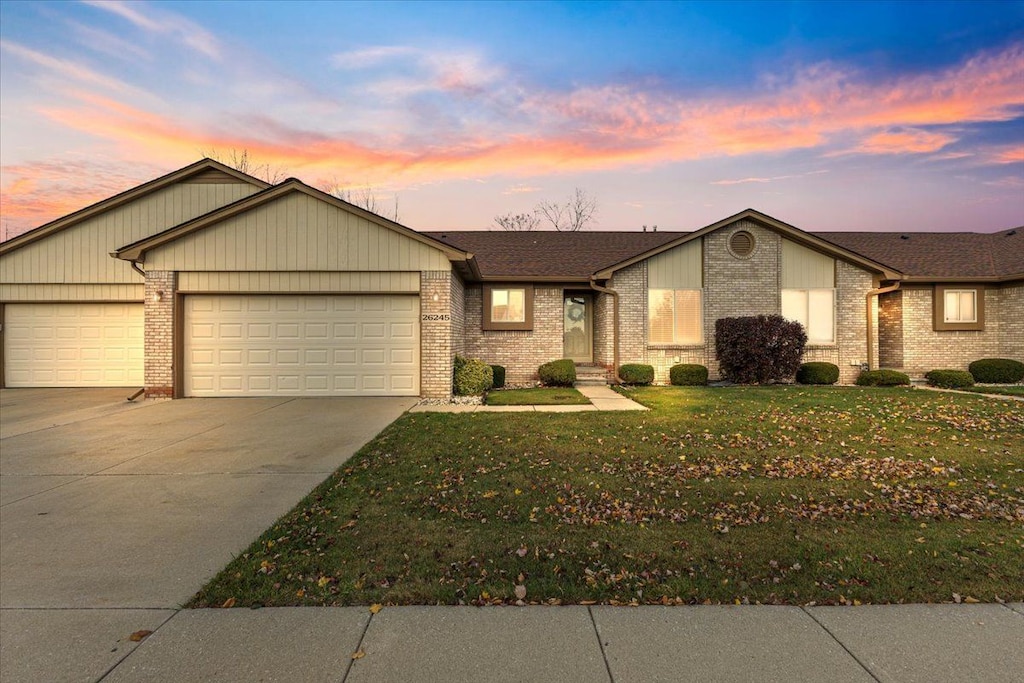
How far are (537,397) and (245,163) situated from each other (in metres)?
25.1

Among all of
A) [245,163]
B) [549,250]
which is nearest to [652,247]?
[549,250]

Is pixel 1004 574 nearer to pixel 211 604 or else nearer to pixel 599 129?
pixel 211 604

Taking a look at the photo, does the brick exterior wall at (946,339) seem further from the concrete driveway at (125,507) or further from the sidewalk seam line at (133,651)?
the sidewalk seam line at (133,651)

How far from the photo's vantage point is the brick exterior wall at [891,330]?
50.6 feet

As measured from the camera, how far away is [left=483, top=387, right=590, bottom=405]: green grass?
11.2m

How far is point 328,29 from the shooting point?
474 inches

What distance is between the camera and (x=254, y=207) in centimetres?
1163

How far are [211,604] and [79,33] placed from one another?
1507 cm

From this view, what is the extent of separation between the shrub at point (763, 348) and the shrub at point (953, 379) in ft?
13.2

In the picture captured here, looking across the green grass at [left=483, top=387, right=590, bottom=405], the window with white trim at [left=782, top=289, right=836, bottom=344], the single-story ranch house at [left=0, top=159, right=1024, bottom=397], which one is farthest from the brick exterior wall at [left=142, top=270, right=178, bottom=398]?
the window with white trim at [left=782, top=289, right=836, bottom=344]

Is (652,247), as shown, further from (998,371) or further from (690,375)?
(998,371)

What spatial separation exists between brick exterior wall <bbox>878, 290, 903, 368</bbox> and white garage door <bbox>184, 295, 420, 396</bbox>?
50.1 feet

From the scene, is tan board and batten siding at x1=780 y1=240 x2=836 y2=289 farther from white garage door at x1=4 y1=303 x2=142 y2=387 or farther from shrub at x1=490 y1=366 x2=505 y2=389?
white garage door at x1=4 y1=303 x2=142 y2=387

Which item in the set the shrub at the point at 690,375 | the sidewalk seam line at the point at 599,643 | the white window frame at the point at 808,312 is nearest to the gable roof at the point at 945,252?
the white window frame at the point at 808,312
